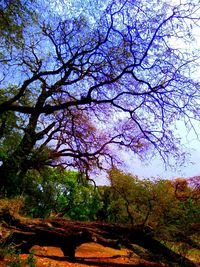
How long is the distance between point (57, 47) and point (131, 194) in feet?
33.4

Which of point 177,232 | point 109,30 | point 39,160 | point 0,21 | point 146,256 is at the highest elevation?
point 109,30

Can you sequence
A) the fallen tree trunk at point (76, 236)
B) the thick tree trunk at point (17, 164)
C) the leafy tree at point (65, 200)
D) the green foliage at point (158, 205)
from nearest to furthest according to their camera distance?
the fallen tree trunk at point (76, 236)
the green foliage at point (158, 205)
the thick tree trunk at point (17, 164)
the leafy tree at point (65, 200)

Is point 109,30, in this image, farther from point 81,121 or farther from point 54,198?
point 54,198

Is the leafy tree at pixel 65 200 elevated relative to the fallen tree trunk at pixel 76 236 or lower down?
elevated

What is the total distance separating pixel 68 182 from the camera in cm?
3062

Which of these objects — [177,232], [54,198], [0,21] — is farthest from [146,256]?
[54,198]

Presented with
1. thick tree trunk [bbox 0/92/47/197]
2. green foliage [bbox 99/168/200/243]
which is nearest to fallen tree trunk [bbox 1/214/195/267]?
green foliage [bbox 99/168/200/243]

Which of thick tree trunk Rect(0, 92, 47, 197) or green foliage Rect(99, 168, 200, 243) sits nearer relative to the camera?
green foliage Rect(99, 168, 200, 243)

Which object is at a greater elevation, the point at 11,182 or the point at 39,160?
the point at 39,160

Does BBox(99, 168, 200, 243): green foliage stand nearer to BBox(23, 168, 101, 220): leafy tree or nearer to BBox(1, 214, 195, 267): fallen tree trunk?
BBox(1, 214, 195, 267): fallen tree trunk

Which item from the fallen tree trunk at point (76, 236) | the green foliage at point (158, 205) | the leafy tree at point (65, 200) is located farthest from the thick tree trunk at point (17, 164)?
the leafy tree at point (65, 200)

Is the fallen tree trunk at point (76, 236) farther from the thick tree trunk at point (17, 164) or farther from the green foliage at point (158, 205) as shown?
the thick tree trunk at point (17, 164)

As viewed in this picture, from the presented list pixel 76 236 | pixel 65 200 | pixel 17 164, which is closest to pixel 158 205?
pixel 76 236

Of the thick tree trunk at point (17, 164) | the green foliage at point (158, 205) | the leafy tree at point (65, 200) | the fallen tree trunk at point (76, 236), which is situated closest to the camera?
the fallen tree trunk at point (76, 236)
